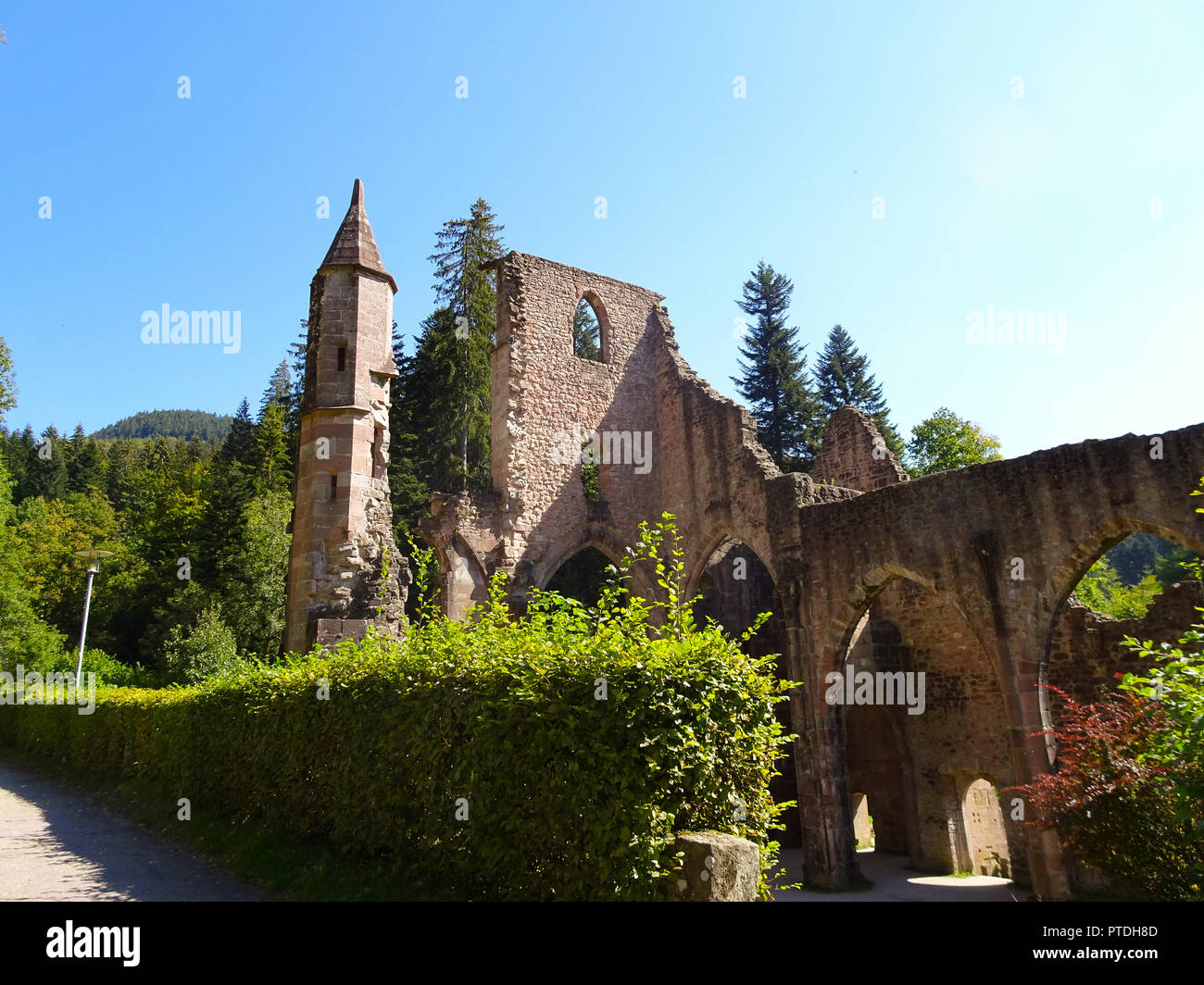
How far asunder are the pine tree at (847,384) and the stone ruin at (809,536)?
18736 millimetres

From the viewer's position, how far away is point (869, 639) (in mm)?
17234

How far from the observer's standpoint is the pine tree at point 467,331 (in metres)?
30.3

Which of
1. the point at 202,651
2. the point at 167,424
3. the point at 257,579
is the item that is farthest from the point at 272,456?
the point at 167,424

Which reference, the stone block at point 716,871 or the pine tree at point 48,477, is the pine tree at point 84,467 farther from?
the stone block at point 716,871

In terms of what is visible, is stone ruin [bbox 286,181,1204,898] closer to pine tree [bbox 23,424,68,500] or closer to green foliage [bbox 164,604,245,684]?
green foliage [bbox 164,604,245,684]

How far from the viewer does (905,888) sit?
1389cm

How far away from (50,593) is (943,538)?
43.4m

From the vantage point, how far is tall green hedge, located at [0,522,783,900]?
4.51m

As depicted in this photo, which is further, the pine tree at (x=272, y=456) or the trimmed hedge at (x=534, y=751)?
Answer: the pine tree at (x=272, y=456)

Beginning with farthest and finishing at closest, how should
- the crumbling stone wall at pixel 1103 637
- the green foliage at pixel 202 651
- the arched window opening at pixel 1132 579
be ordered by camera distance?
the arched window opening at pixel 1132 579 → the green foliage at pixel 202 651 → the crumbling stone wall at pixel 1103 637

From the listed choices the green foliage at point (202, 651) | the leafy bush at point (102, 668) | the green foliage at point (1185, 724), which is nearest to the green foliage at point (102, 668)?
the leafy bush at point (102, 668)

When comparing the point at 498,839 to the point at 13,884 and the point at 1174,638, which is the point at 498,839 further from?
the point at 1174,638

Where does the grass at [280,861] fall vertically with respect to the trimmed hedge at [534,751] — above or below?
below

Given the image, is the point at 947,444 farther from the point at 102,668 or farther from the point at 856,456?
the point at 102,668
